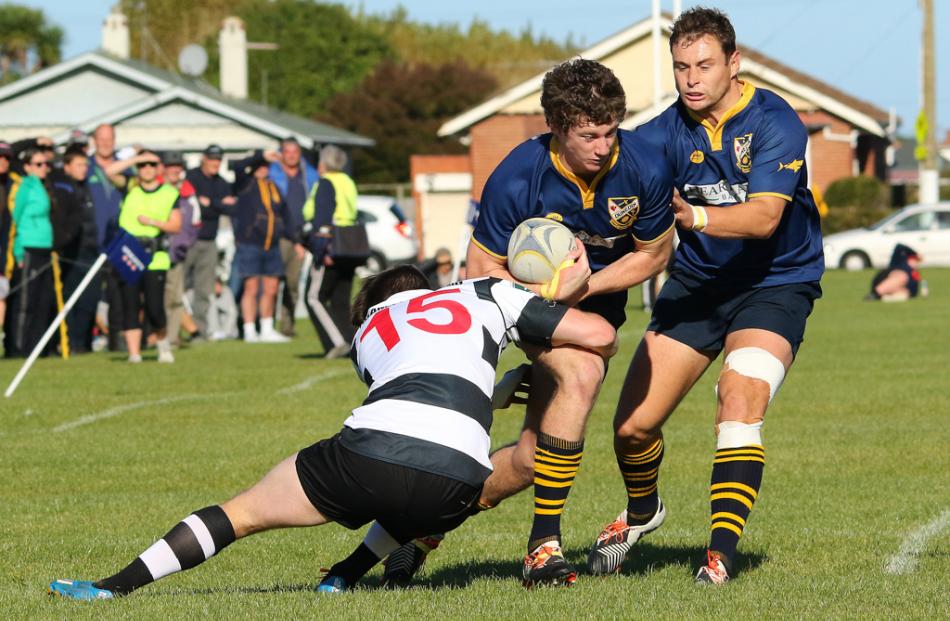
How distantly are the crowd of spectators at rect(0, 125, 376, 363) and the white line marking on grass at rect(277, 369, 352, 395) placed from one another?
5.26 feet

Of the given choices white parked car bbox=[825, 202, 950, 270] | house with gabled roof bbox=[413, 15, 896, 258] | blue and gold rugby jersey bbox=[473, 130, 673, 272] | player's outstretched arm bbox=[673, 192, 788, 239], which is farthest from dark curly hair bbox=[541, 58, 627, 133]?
house with gabled roof bbox=[413, 15, 896, 258]

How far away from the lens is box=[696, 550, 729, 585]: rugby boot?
609cm

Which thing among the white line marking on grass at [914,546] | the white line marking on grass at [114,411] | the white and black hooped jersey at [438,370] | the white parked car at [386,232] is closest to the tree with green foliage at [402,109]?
the white parked car at [386,232]

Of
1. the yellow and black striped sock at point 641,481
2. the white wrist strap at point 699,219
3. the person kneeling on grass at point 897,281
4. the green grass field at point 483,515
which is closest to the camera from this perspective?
the green grass field at point 483,515

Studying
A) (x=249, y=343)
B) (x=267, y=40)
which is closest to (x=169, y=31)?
(x=267, y=40)

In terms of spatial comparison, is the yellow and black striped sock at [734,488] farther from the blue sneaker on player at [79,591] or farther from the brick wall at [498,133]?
the brick wall at [498,133]

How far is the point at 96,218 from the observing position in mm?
Answer: 18562

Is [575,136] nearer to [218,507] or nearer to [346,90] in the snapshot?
[218,507]

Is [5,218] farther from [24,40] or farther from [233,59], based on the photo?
[24,40]

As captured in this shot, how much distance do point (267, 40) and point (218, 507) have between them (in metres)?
91.9

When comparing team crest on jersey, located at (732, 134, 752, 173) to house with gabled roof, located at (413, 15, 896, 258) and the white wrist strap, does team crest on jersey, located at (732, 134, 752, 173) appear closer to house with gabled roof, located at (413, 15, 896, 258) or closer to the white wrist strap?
the white wrist strap

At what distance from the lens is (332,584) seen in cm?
609

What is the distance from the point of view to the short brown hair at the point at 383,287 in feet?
19.5

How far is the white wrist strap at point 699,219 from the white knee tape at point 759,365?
0.60 metres
